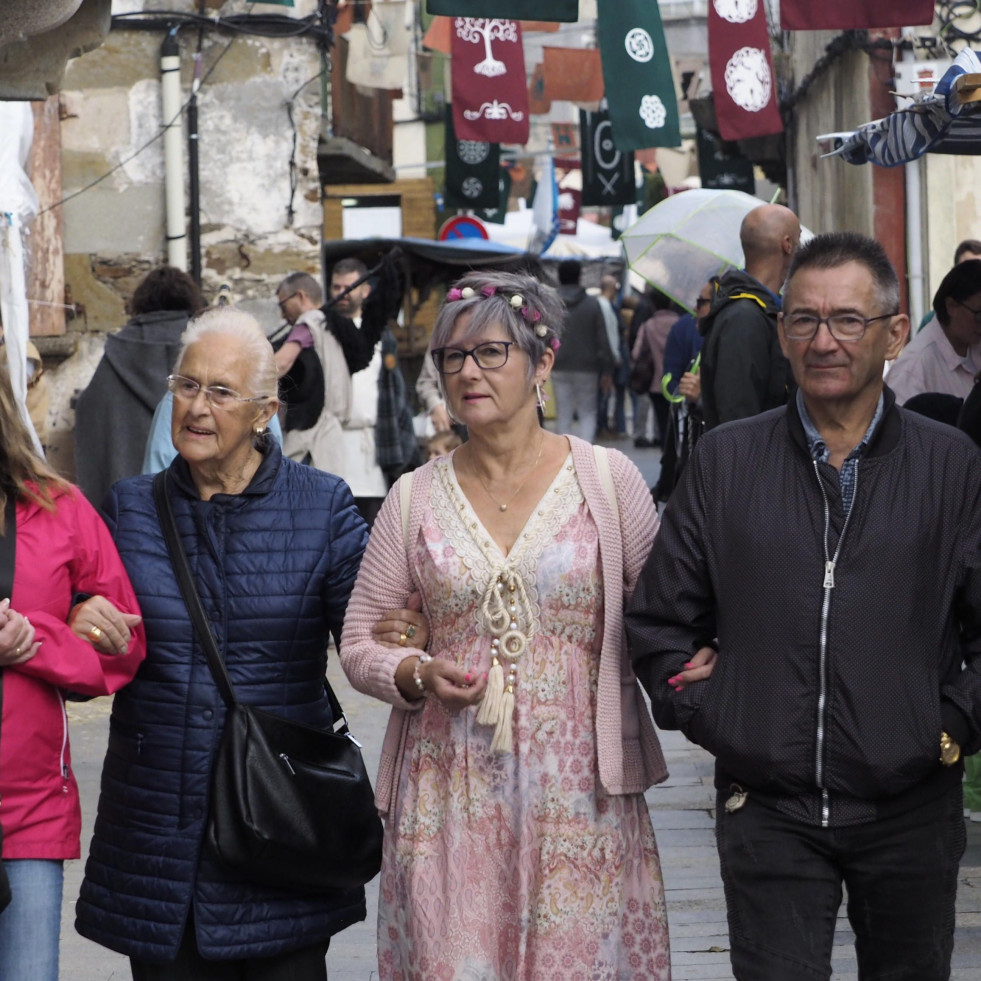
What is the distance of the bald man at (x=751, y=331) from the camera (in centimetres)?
Result: 657

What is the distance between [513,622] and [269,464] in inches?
27.6

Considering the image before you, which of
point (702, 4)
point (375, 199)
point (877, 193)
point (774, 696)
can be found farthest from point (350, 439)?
point (375, 199)

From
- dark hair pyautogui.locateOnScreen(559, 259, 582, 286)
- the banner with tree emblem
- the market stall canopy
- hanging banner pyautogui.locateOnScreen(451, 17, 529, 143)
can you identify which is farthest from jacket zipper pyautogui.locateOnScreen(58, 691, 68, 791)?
the banner with tree emblem

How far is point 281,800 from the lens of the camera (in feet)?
12.1

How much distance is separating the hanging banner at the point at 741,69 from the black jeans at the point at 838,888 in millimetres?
10297

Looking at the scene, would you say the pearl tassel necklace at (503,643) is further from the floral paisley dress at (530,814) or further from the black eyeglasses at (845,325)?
the black eyeglasses at (845,325)

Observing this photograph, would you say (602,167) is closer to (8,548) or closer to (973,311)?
(973,311)

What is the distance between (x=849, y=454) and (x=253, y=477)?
1303 mm

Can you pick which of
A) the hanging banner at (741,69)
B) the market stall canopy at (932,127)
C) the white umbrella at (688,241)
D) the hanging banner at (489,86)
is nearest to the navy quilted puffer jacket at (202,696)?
the market stall canopy at (932,127)

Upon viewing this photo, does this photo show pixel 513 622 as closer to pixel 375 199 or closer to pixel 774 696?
pixel 774 696

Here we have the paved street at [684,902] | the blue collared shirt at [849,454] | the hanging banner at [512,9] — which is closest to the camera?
the blue collared shirt at [849,454]

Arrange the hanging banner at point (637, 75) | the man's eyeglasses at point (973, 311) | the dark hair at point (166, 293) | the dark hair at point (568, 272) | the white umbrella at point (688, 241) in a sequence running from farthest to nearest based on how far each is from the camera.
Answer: the dark hair at point (568, 272) → the hanging banner at point (637, 75) → the white umbrella at point (688, 241) → the dark hair at point (166, 293) → the man's eyeglasses at point (973, 311)

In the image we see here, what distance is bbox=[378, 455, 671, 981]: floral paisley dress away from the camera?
3639 millimetres

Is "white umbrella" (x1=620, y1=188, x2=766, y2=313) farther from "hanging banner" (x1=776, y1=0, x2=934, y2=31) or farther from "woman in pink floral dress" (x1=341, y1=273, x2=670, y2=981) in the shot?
"woman in pink floral dress" (x1=341, y1=273, x2=670, y2=981)
